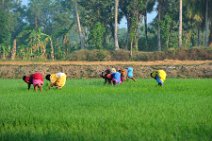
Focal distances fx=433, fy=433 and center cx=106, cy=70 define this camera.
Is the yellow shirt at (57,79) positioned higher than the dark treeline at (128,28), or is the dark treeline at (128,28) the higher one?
the dark treeline at (128,28)

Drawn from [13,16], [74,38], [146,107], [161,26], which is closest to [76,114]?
[146,107]

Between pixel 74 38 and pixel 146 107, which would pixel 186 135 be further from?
pixel 74 38

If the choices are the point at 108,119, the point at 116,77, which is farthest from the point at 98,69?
the point at 108,119

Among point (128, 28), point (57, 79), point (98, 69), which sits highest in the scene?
point (128, 28)

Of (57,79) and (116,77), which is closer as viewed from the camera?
(57,79)

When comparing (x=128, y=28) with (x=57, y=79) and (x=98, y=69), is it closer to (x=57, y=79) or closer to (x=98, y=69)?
(x=98, y=69)

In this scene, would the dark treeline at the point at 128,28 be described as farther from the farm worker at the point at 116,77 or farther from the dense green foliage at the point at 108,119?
the dense green foliage at the point at 108,119

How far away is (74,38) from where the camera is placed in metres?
94.4

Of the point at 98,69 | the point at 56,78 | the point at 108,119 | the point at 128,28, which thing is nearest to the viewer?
the point at 108,119

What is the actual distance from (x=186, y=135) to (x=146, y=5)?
35.2m

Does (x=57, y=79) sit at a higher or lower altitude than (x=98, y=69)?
higher

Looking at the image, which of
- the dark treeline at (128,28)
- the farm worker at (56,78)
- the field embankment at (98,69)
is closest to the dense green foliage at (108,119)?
the farm worker at (56,78)

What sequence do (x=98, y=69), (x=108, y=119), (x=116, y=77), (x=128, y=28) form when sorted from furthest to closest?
1. (x=128, y=28)
2. (x=98, y=69)
3. (x=116, y=77)
4. (x=108, y=119)

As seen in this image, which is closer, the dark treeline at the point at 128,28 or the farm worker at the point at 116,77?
the farm worker at the point at 116,77
